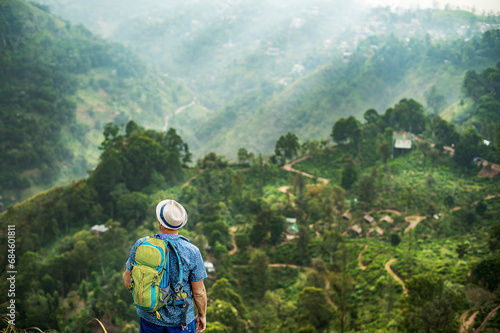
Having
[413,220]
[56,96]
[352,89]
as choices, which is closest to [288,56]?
[352,89]

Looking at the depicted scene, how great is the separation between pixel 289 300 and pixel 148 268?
19838 millimetres

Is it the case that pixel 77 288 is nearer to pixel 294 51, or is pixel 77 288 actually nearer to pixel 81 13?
pixel 294 51

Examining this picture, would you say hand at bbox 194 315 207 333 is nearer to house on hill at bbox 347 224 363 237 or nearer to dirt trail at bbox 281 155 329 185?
house on hill at bbox 347 224 363 237

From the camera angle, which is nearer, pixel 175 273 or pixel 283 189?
pixel 175 273

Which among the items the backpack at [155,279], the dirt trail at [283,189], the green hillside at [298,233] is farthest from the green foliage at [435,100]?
the backpack at [155,279]

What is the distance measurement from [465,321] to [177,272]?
41.0ft

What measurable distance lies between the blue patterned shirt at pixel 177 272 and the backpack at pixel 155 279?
0.05 metres

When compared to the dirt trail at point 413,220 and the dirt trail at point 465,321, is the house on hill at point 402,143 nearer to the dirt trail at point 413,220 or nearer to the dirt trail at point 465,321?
the dirt trail at point 413,220

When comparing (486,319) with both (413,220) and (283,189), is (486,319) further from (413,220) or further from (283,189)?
(283,189)

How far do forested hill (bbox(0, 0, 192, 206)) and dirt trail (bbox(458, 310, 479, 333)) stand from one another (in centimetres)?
4259

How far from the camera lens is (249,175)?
37188 mm

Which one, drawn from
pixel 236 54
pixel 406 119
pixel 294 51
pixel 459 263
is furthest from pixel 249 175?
pixel 236 54

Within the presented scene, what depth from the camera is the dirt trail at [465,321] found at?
1251 cm

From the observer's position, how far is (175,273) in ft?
13.5
